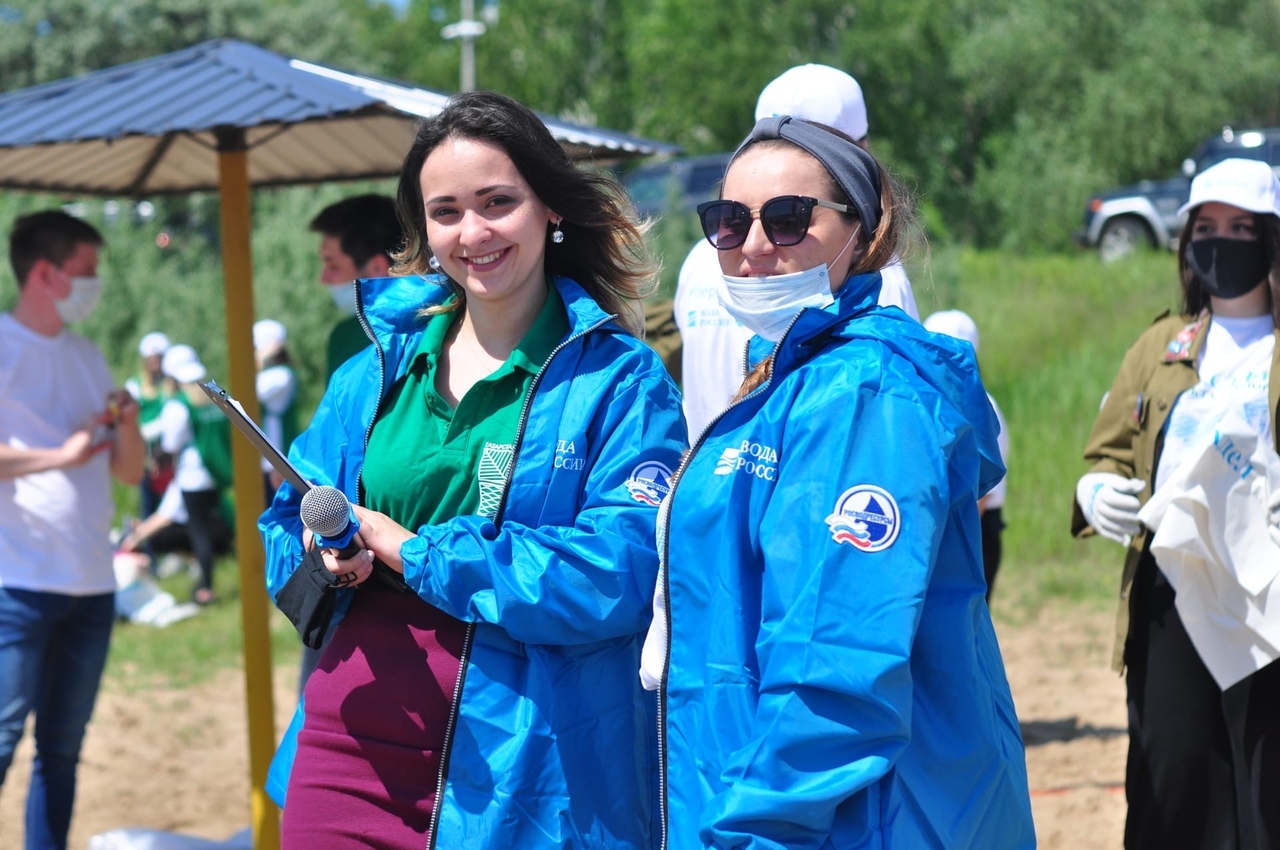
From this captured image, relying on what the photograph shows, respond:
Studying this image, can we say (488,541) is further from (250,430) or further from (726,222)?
(726,222)

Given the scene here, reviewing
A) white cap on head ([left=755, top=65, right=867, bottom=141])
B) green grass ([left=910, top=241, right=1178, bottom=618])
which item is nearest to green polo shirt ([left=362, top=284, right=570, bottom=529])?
white cap on head ([left=755, top=65, right=867, bottom=141])

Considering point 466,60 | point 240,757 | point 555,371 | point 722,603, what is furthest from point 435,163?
point 466,60

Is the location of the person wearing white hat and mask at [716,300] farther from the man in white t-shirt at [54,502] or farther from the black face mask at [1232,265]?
the man in white t-shirt at [54,502]

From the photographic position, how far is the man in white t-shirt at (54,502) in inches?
171

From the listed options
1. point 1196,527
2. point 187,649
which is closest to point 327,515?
point 1196,527

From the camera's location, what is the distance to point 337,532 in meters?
2.35

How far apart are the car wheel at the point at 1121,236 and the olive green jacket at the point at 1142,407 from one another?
1698 cm

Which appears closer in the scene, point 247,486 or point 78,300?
point 247,486

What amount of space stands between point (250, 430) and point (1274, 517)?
8.01 ft

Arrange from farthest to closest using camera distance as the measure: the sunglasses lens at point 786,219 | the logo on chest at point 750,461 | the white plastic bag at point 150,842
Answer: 1. the white plastic bag at point 150,842
2. the sunglasses lens at point 786,219
3. the logo on chest at point 750,461

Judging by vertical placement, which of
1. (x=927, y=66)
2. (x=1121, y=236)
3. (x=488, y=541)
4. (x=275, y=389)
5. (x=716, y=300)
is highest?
(x=927, y=66)

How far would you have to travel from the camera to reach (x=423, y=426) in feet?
8.48

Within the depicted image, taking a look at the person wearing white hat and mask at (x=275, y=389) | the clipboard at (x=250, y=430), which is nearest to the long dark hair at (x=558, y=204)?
the clipboard at (x=250, y=430)

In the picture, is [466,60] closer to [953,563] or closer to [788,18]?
[788,18]
